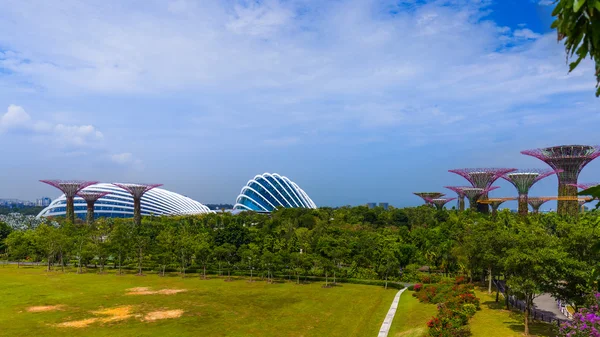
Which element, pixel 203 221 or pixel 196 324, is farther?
pixel 203 221

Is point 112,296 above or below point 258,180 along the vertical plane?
below

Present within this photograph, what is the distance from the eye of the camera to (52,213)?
135500 millimetres

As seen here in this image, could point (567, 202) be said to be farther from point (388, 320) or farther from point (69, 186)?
point (69, 186)

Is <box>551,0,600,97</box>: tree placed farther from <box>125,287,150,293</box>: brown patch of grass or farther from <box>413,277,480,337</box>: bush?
<box>125,287,150,293</box>: brown patch of grass

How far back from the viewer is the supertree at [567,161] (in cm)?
6881

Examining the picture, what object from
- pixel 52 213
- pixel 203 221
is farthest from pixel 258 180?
pixel 52 213

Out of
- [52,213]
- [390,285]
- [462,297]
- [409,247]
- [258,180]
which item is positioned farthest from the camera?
[258,180]

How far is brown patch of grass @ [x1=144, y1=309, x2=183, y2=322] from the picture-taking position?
34.3 m

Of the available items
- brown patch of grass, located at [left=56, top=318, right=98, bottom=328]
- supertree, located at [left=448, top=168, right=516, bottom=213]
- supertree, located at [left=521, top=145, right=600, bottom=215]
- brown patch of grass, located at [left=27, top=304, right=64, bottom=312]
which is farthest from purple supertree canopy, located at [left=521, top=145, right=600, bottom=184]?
brown patch of grass, located at [left=27, top=304, right=64, bottom=312]

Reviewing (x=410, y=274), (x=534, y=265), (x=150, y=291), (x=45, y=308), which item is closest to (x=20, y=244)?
(x=150, y=291)

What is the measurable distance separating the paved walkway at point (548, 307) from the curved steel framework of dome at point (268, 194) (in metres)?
112

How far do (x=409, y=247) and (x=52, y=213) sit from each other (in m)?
129

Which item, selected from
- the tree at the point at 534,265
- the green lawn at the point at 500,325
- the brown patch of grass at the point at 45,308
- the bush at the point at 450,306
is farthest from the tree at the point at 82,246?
the tree at the point at 534,265

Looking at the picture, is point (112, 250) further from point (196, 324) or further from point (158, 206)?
point (158, 206)
